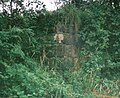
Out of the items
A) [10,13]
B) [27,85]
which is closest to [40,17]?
[10,13]

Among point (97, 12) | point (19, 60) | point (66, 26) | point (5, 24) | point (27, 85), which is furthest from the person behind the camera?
point (97, 12)

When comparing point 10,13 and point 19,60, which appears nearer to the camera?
point 19,60

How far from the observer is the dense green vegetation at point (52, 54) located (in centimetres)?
538

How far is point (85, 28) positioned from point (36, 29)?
1.16m

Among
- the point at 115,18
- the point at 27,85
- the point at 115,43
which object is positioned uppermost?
the point at 115,18

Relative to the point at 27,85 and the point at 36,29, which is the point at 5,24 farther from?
the point at 27,85

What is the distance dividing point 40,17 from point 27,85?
9.96ft

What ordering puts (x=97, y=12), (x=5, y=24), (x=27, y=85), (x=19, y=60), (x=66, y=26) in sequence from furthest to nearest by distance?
(x=97, y=12) → (x=66, y=26) → (x=5, y=24) → (x=19, y=60) → (x=27, y=85)

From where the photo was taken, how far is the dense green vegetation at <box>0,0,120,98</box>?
538 centimetres

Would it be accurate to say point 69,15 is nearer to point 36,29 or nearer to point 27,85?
point 36,29

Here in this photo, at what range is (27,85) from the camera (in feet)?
17.2

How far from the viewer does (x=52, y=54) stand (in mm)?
7355

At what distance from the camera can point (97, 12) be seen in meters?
7.92

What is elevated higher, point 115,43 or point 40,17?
point 40,17
